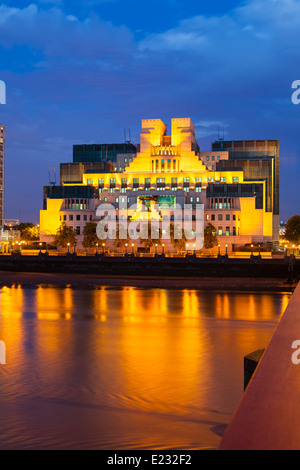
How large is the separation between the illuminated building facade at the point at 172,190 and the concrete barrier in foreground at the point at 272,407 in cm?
12060

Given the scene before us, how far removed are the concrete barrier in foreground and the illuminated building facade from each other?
4748 inches

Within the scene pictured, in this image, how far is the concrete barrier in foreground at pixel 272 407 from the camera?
21.0ft

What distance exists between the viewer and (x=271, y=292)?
198 feet

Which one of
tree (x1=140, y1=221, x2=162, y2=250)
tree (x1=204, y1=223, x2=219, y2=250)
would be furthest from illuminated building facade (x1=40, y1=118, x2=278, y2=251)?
tree (x1=204, y1=223, x2=219, y2=250)

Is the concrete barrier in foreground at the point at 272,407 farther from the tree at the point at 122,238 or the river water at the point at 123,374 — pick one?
the tree at the point at 122,238

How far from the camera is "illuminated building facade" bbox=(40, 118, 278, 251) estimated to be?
5527 inches

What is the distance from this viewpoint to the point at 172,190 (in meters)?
143

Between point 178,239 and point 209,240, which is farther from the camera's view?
point 209,240

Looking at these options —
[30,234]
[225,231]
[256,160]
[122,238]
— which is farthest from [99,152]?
[122,238]

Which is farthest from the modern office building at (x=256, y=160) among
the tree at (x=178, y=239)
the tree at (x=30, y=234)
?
the tree at (x=30, y=234)

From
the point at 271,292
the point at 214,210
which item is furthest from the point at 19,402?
the point at 214,210

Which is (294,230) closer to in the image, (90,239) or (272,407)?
(90,239)

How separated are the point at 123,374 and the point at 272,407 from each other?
14.6 meters

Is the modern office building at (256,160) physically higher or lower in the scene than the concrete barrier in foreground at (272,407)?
higher
